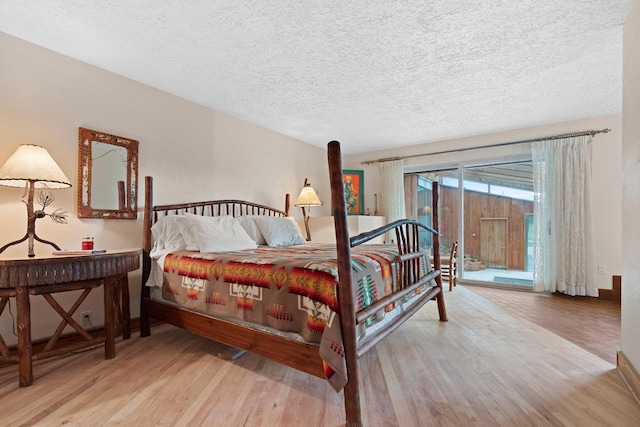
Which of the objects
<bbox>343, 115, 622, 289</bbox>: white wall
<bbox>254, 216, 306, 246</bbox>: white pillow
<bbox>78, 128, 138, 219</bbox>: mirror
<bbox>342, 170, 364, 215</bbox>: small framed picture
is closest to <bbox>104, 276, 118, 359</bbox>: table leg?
<bbox>78, 128, 138, 219</bbox>: mirror

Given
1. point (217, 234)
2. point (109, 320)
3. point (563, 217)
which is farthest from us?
point (563, 217)

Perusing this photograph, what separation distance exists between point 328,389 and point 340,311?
2.08 feet

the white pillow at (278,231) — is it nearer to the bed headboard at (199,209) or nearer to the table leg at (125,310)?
the bed headboard at (199,209)

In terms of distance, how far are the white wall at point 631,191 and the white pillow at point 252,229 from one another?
2854 millimetres

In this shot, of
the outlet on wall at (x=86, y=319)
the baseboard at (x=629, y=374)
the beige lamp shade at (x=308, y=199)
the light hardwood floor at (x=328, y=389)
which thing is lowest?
the light hardwood floor at (x=328, y=389)

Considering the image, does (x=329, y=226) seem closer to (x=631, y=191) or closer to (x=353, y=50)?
(x=353, y=50)

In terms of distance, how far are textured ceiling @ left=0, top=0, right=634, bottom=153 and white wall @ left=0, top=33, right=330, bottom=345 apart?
0.51ft

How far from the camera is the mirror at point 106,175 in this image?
2.37m

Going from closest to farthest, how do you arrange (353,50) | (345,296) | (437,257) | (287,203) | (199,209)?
(345,296)
(353,50)
(437,257)
(199,209)
(287,203)

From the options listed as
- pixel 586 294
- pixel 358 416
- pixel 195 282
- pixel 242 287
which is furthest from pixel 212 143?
pixel 586 294

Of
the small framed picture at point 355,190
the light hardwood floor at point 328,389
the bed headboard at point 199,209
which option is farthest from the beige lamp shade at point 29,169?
the small framed picture at point 355,190

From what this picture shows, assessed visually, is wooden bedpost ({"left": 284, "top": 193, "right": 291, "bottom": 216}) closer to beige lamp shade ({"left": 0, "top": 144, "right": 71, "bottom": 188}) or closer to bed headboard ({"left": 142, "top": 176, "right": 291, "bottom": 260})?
bed headboard ({"left": 142, "top": 176, "right": 291, "bottom": 260})

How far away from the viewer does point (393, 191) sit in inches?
203

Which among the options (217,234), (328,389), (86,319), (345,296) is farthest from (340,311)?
(86,319)
